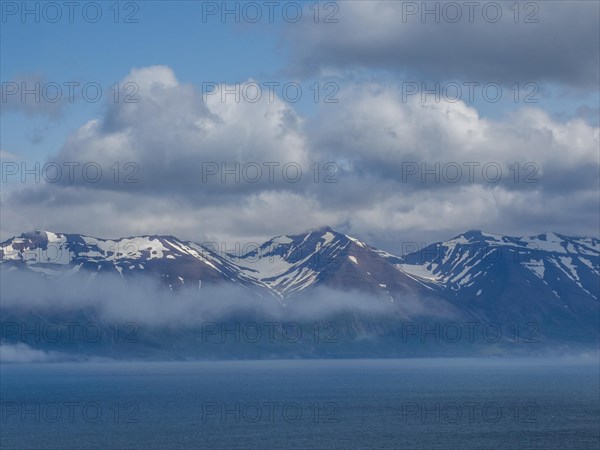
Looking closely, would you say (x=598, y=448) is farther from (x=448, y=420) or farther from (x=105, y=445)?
(x=105, y=445)

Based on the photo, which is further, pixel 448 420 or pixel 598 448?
pixel 448 420

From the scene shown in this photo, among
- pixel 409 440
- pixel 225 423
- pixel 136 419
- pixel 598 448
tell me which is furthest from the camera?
pixel 136 419

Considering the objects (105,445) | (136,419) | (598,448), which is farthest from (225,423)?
(598,448)

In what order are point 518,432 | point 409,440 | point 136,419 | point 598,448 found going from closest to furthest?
point 598,448 → point 409,440 → point 518,432 → point 136,419

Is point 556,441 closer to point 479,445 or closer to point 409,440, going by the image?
point 479,445

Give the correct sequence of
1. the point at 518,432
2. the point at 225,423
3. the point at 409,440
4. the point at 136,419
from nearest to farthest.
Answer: the point at 409,440 < the point at 518,432 < the point at 225,423 < the point at 136,419

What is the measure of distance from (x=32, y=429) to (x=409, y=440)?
76854mm

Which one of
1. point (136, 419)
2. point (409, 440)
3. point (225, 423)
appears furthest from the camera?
point (136, 419)

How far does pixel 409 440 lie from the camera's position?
520ft

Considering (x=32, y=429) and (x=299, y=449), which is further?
(x=32, y=429)

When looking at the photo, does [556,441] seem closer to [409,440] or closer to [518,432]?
[518,432]

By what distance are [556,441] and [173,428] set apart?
7580cm

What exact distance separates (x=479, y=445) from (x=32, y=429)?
89749 millimetres

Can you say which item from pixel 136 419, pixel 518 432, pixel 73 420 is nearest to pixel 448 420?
pixel 518 432
